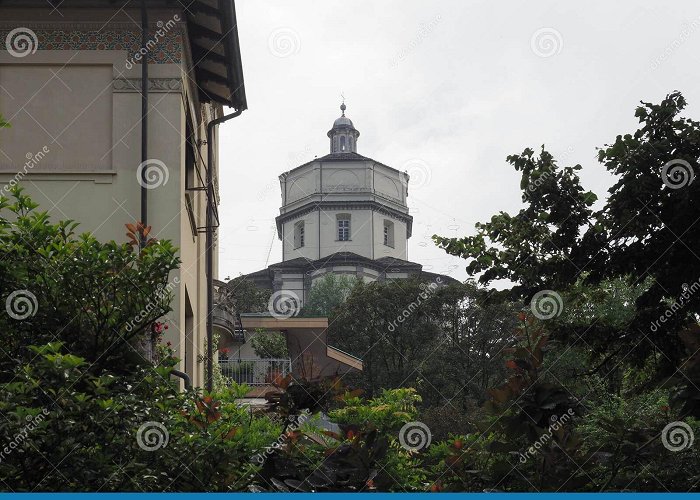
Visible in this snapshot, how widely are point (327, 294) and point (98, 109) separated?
64.3 metres

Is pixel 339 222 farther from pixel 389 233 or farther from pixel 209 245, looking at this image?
pixel 209 245

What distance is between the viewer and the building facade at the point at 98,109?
44.0 feet

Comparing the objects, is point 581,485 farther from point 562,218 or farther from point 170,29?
point 170,29

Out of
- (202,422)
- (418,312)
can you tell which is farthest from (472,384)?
(202,422)

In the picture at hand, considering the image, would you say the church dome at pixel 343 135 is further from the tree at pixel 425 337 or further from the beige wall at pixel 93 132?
the beige wall at pixel 93 132

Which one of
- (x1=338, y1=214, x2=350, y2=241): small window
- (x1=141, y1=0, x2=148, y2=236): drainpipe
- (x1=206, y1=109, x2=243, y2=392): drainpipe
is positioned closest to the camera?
(x1=141, y1=0, x2=148, y2=236): drainpipe

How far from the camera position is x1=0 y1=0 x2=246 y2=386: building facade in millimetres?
13398

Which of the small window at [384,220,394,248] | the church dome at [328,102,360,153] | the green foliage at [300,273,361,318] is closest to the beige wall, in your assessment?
the green foliage at [300,273,361,318]

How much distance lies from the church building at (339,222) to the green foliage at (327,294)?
4.64 meters

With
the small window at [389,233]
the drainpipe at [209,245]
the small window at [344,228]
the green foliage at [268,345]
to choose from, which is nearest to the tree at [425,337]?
the green foliage at [268,345]

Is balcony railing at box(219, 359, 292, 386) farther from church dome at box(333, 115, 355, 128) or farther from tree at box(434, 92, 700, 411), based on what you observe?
church dome at box(333, 115, 355, 128)

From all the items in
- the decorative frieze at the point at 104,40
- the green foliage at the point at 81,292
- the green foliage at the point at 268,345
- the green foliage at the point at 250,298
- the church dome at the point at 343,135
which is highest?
the church dome at the point at 343,135

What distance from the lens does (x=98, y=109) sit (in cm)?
1369

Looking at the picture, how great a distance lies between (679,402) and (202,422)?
2.57 metres
